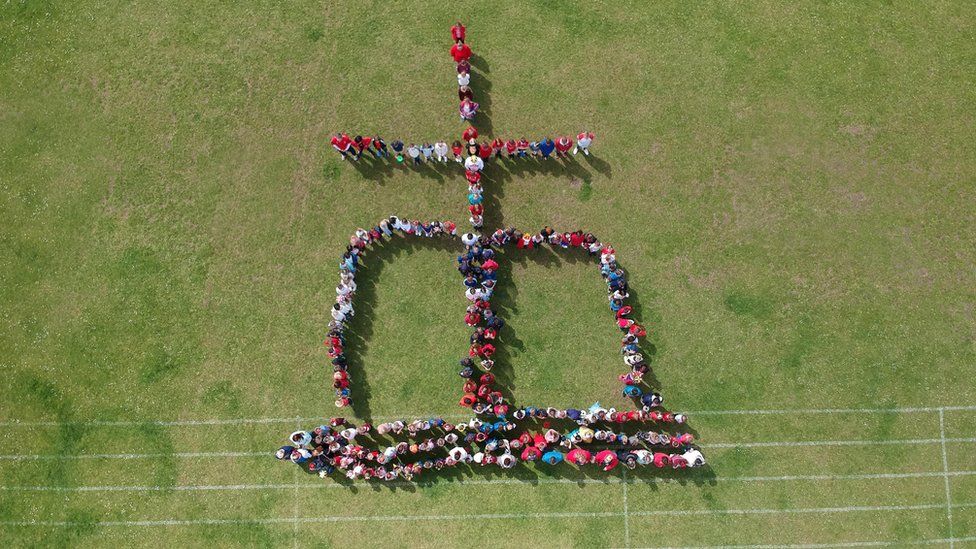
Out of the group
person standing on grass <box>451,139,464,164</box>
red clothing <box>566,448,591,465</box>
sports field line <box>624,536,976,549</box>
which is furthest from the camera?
person standing on grass <box>451,139,464,164</box>

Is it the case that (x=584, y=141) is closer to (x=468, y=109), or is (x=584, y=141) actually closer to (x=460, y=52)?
(x=468, y=109)

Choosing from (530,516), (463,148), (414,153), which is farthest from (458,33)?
(530,516)

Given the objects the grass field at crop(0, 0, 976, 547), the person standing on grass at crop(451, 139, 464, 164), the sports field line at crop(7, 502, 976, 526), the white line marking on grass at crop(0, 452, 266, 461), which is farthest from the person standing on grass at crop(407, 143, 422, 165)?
the sports field line at crop(7, 502, 976, 526)

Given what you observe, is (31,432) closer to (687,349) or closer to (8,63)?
(8,63)

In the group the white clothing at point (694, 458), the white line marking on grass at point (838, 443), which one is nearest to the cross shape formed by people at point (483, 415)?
the white clothing at point (694, 458)

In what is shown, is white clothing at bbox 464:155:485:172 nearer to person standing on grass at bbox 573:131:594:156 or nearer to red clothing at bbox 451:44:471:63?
person standing on grass at bbox 573:131:594:156

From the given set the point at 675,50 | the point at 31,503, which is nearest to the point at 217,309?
the point at 31,503

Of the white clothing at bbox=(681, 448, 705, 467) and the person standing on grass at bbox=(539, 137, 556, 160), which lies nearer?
the white clothing at bbox=(681, 448, 705, 467)
